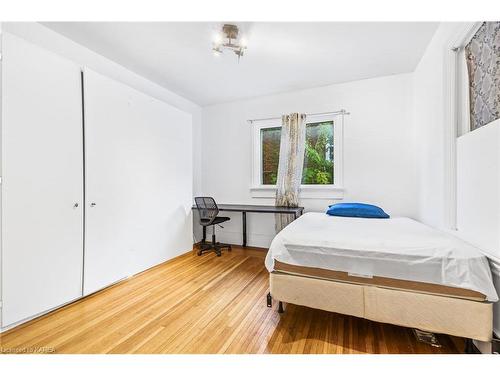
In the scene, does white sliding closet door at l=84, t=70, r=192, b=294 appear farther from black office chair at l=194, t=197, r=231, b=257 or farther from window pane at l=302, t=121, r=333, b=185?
window pane at l=302, t=121, r=333, b=185

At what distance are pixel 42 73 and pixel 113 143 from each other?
0.81m

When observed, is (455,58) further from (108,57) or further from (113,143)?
(108,57)

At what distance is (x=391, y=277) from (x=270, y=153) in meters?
2.88

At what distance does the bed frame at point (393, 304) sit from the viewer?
137 centimetres

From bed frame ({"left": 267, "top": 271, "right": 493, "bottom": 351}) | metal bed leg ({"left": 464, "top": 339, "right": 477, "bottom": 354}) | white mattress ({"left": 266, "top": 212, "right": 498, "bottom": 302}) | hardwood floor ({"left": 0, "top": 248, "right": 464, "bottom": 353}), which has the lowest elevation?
hardwood floor ({"left": 0, "top": 248, "right": 464, "bottom": 353})

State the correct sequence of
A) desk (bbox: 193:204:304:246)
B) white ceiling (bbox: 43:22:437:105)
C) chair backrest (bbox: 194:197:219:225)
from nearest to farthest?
white ceiling (bbox: 43:22:437:105) < desk (bbox: 193:204:304:246) < chair backrest (bbox: 194:197:219:225)

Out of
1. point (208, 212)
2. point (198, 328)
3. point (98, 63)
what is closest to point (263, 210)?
point (208, 212)

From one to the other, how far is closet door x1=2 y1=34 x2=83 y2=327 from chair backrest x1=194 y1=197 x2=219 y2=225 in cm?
160

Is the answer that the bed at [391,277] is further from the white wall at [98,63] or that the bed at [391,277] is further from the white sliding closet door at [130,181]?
the white wall at [98,63]

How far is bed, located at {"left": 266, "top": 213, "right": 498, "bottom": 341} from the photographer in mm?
1387

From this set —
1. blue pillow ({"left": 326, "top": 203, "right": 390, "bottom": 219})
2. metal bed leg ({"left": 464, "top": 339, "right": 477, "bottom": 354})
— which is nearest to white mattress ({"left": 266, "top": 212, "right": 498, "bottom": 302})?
metal bed leg ({"left": 464, "top": 339, "right": 477, "bottom": 354})

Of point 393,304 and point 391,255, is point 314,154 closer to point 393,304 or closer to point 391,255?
point 391,255
